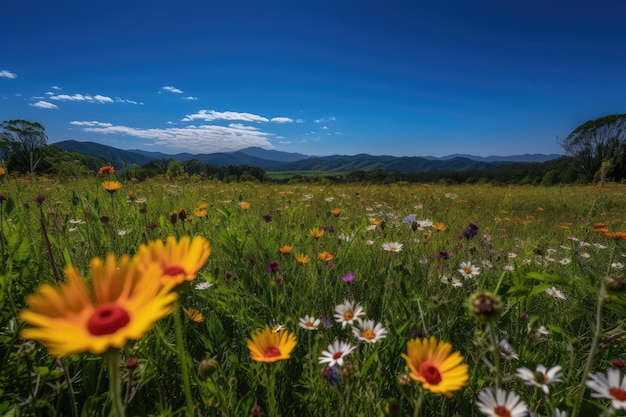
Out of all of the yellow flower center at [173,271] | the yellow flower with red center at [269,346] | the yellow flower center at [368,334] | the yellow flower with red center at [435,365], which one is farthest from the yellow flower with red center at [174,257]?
the yellow flower center at [368,334]

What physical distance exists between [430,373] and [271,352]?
0.37m

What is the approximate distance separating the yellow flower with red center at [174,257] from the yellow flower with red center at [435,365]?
41 centimetres

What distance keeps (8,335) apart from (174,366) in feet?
1.60

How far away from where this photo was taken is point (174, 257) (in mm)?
588

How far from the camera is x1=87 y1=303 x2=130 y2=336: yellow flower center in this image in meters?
0.39

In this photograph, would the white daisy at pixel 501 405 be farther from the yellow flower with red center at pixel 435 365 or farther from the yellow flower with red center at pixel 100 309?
the yellow flower with red center at pixel 100 309

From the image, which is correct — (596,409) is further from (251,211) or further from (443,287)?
(251,211)

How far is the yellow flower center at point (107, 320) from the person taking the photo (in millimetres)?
394

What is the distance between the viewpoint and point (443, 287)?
1866 millimetres

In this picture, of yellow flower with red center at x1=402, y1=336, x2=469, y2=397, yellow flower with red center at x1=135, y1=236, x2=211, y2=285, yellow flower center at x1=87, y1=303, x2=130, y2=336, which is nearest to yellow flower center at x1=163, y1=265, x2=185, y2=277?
yellow flower with red center at x1=135, y1=236, x2=211, y2=285

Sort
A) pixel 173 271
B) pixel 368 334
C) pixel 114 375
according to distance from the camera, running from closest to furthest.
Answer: pixel 114 375, pixel 173 271, pixel 368 334

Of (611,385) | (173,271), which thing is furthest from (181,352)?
(611,385)

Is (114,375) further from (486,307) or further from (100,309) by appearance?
(486,307)

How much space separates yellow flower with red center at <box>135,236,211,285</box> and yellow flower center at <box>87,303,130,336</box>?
8 centimetres
